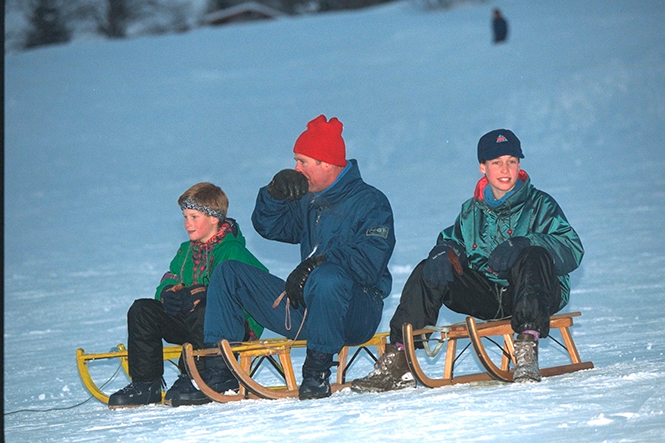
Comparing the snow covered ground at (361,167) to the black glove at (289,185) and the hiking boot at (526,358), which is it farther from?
the black glove at (289,185)

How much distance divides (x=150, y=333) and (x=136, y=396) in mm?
241

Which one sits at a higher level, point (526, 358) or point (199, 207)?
point (199, 207)

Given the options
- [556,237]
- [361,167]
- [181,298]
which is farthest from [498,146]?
[361,167]

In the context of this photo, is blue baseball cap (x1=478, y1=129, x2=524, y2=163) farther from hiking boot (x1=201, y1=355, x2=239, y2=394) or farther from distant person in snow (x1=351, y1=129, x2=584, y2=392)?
hiking boot (x1=201, y1=355, x2=239, y2=394)

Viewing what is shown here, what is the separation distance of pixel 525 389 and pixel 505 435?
0.58 metres

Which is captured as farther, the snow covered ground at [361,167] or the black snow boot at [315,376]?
the black snow boot at [315,376]

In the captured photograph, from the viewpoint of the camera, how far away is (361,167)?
13.6m

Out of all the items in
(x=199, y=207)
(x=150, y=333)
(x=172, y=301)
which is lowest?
(x=150, y=333)

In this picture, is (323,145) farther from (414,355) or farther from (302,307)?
(414,355)

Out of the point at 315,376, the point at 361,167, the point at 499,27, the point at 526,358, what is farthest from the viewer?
the point at 499,27

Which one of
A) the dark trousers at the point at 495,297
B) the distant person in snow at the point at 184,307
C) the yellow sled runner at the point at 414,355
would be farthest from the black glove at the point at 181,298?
the dark trousers at the point at 495,297

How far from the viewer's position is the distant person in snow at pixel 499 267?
11.1ft

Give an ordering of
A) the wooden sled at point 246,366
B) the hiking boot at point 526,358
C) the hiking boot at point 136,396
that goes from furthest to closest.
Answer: the hiking boot at point 136,396
the wooden sled at point 246,366
the hiking boot at point 526,358

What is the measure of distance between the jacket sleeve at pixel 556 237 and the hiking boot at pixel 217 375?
1.23 meters
